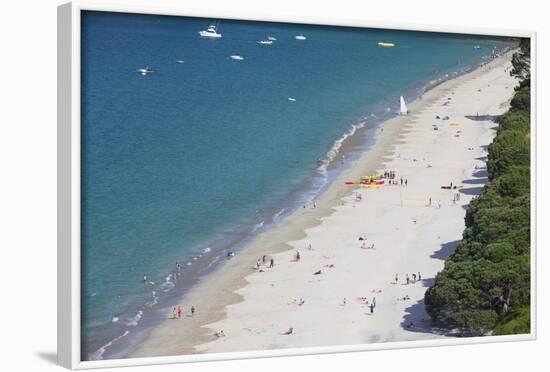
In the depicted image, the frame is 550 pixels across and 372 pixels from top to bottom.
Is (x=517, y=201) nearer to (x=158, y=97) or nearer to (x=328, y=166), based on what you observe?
(x=328, y=166)

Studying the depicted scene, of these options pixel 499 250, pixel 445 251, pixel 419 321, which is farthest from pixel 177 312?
pixel 499 250

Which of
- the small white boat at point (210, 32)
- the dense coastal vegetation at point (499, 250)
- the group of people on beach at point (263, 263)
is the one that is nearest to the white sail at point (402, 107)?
the dense coastal vegetation at point (499, 250)

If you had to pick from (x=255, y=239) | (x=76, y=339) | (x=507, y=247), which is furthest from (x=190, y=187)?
(x=507, y=247)

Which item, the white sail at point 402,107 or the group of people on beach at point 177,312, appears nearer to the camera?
the group of people on beach at point 177,312

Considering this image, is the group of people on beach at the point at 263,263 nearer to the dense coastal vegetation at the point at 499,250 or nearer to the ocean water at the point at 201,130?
the ocean water at the point at 201,130

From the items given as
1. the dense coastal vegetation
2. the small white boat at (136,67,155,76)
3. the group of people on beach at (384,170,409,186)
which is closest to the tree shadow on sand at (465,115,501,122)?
the dense coastal vegetation

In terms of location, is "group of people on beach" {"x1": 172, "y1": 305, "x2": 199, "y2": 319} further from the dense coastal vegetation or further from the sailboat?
the dense coastal vegetation
